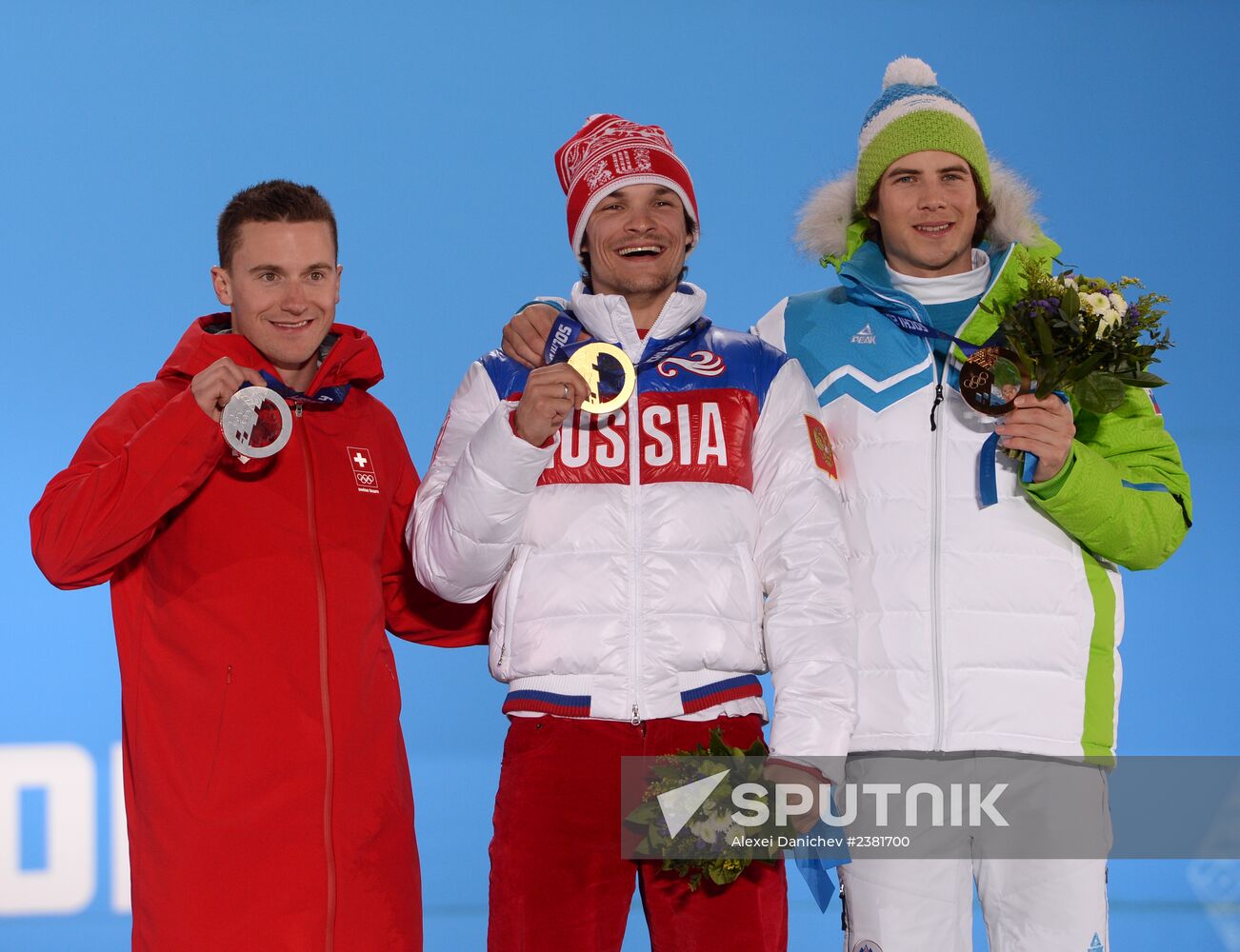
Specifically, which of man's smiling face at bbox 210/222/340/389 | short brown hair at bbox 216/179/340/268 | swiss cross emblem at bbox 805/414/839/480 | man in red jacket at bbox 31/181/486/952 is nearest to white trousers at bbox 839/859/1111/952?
swiss cross emblem at bbox 805/414/839/480

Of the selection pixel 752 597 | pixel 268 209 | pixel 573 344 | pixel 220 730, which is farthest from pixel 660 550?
pixel 268 209

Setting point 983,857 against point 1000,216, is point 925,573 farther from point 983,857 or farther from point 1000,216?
point 1000,216

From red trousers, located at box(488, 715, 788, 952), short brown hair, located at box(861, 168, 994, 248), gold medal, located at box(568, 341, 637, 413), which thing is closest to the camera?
red trousers, located at box(488, 715, 788, 952)

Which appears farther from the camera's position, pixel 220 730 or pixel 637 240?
pixel 637 240

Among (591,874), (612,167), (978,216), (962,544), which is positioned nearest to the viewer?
(591,874)

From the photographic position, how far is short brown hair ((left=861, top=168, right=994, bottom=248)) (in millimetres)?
2760

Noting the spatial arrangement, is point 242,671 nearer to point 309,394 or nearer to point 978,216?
point 309,394

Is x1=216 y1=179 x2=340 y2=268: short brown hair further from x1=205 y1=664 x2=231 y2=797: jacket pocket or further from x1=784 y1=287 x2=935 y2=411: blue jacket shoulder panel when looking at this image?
x1=784 y1=287 x2=935 y2=411: blue jacket shoulder panel

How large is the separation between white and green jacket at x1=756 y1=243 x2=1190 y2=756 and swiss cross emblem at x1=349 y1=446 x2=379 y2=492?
0.85m

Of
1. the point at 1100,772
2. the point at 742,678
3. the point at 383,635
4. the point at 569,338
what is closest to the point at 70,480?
the point at 383,635

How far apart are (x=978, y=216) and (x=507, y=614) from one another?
4.00ft

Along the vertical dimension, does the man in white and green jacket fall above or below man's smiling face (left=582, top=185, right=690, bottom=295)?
below

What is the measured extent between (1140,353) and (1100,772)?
0.73 meters

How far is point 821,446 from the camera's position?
2.48 m
